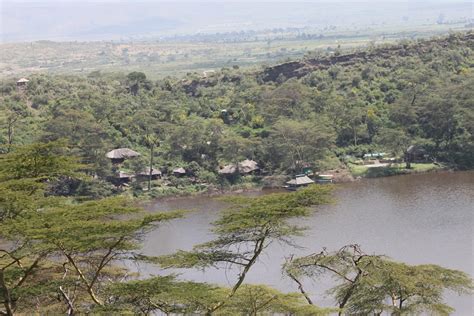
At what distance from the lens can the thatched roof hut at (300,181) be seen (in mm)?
29817

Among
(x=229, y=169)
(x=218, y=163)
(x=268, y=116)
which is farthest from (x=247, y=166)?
(x=268, y=116)

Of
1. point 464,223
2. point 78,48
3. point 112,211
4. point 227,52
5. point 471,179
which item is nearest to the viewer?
point 112,211

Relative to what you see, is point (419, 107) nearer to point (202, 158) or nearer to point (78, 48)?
point (202, 158)

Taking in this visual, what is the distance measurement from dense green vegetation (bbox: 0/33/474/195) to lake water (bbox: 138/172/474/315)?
8.60ft

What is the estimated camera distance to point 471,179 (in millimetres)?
30016

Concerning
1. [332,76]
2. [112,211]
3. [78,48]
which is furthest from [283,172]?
[78,48]

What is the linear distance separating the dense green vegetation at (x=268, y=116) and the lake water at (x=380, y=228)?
2.62 meters

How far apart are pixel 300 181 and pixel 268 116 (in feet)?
24.0

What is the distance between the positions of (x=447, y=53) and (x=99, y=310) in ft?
121

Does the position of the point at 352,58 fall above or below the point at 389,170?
above

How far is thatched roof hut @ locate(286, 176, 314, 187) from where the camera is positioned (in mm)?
29817

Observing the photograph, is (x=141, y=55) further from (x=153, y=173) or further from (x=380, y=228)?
(x=380, y=228)

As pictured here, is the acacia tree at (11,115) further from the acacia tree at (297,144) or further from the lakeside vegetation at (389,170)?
the lakeside vegetation at (389,170)

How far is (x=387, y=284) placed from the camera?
39.4 ft
